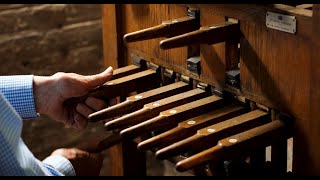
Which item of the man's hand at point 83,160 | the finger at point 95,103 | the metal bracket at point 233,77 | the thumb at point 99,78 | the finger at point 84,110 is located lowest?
the man's hand at point 83,160

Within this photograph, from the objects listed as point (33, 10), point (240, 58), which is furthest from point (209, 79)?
point (33, 10)

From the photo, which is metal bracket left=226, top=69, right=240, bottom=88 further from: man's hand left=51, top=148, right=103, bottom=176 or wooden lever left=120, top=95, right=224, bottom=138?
man's hand left=51, top=148, right=103, bottom=176

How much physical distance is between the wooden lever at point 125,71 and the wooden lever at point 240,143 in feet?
1.77

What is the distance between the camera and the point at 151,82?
198 cm

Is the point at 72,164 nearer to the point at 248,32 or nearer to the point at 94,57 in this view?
the point at 248,32

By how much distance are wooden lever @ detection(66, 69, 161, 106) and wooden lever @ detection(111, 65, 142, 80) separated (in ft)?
0.13

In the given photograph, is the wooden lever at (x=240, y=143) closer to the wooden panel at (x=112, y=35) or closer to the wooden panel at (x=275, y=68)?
the wooden panel at (x=275, y=68)

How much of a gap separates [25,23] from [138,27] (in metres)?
0.86

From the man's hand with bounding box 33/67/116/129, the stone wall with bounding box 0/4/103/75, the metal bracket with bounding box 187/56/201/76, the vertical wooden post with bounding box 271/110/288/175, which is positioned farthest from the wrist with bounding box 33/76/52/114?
the stone wall with bounding box 0/4/103/75

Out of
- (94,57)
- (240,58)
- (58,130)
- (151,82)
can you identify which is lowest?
(58,130)

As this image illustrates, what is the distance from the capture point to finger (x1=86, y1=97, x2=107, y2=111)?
184cm

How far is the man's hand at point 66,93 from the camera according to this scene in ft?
6.03

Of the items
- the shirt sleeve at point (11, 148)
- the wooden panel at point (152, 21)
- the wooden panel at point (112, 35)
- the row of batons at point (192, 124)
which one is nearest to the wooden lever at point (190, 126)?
the row of batons at point (192, 124)

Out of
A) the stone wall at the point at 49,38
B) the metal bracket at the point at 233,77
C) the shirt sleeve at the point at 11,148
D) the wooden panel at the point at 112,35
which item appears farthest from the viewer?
the stone wall at the point at 49,38
